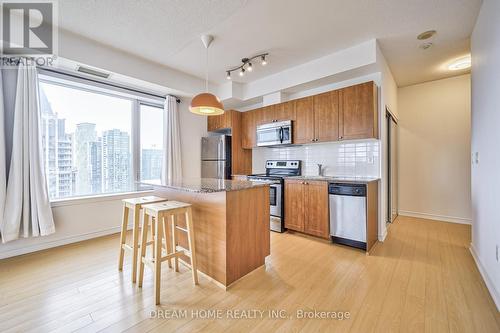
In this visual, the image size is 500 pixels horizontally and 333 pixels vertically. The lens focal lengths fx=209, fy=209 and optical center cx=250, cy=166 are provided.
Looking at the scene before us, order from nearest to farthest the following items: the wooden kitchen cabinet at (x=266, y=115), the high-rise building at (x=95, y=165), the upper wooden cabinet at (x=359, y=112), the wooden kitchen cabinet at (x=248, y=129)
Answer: the upper wooden cabinet at (x=359, y=112), the high-rise building at (x=95, y=165), the wooden kitchen cabinet at (x=266, y=115), the wooden kitchen cabinet at (x=248, y=129)

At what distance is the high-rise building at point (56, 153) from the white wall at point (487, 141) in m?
4.97

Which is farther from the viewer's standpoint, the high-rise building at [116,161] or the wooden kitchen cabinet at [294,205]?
the high-rise building at [116,161]

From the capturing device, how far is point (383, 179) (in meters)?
3.11

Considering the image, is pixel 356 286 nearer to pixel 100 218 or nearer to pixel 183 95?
pixel 100 218

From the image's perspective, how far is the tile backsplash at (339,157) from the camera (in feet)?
10.6

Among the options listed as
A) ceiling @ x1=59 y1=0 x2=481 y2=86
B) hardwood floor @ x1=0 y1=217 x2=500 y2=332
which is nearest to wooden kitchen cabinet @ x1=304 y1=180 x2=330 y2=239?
hardwood floor @ x1=0 y1=217 x2=500 y2=332

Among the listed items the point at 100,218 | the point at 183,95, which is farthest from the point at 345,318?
the point at 183,95

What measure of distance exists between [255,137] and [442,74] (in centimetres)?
358

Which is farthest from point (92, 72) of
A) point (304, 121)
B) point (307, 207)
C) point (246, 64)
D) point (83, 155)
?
point (307, 207)

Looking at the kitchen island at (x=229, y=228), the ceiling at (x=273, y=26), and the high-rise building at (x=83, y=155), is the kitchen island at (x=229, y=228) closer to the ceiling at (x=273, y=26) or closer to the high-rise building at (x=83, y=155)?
the ceiling at (x=273, y=26)

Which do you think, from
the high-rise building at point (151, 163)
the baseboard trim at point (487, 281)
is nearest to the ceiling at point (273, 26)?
the high-rise building at point (151, 163)

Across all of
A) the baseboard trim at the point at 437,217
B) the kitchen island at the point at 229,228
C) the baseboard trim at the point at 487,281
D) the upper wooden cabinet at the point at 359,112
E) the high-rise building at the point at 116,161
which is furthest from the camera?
the baseboard trim at the point at 437,217

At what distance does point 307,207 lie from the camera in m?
3.14

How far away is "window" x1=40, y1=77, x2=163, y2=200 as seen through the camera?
3.03 m
